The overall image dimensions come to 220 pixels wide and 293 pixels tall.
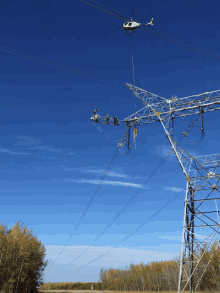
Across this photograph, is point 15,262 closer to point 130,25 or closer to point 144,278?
point 130,25

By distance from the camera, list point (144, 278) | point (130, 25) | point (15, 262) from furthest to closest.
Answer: point (144, 278) → point (15, 262) → point (130, 25)

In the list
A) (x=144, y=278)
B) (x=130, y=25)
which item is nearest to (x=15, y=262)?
(x=130, y=25)

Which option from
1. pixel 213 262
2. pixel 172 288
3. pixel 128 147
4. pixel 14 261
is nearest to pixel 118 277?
pixel 172 288

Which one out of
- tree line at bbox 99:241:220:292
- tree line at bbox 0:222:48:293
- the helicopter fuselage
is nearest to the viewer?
the helicopter fuselage

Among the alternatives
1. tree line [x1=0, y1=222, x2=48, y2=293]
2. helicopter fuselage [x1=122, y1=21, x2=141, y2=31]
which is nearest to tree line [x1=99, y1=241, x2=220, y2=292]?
tree line [x1=0, y1=222, x2=48, y2=293]

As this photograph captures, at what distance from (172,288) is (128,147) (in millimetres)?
84320

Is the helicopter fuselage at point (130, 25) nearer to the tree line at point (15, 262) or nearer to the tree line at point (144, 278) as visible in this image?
the tree line at point (15, 262)

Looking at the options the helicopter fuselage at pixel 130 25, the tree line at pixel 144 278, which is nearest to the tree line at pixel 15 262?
the helicopter fuselage at pixel 130 25

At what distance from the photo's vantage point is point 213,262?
5638 cm

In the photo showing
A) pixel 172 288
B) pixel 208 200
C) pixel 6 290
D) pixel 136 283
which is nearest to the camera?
pixel 208 200

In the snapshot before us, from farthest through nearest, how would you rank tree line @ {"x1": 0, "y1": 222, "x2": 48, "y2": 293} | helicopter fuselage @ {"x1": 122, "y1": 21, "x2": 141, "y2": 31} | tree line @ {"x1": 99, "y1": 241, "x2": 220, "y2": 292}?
tree line @ {"x1": 99, "y1": 241, "x2": 220, "y2": 292}, tree line @ {"x1": 0, "y1": 222, "x2": 48, "y2": 293}, helicopter fuselage @ {"x1": 122, "y1": 21, "x2": 141, "y2": 31}

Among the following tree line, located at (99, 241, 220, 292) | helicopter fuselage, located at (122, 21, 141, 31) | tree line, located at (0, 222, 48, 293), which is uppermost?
helicopter fuselage, located at (122, 21, 141, 31)

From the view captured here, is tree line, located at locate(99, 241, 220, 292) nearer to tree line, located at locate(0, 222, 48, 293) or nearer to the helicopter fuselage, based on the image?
tree line, located at locate(0, 222, 48, 293)

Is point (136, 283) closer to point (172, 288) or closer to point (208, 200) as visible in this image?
point (172, 288)
